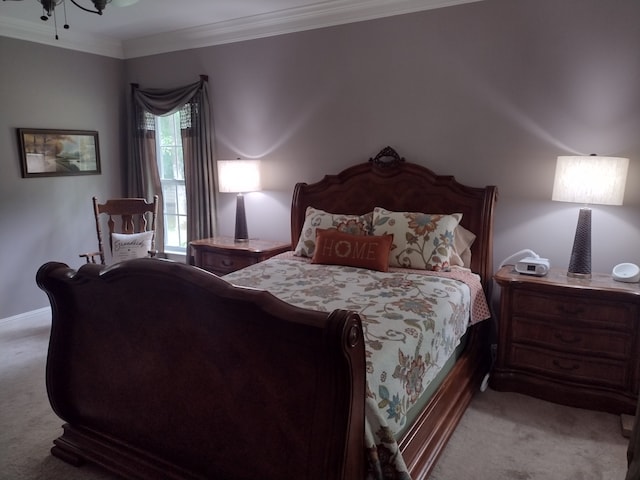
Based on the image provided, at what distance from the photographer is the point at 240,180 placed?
3.81 m

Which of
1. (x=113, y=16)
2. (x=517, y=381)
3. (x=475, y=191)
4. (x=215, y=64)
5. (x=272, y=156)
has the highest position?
(x=113, y=16)

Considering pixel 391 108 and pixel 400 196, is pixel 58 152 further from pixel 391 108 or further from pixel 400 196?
pixel 400 196

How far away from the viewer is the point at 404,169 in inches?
131

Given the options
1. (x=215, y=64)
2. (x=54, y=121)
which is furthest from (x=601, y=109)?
(x=54, y=121)

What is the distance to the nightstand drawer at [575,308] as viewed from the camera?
247 centimetres

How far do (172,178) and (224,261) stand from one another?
143 centimetres

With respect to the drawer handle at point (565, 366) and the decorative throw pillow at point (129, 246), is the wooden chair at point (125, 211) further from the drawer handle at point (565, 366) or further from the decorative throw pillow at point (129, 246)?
the drawer handle at point (565, 366)

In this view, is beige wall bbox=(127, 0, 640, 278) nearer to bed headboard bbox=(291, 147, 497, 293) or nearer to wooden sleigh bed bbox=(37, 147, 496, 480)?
bed headboard bbox=(291, 147, 497, 293)

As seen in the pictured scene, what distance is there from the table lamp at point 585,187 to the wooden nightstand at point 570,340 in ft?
0.49

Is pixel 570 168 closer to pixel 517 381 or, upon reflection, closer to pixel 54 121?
pixel 517 381

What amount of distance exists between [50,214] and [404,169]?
10.6 ft

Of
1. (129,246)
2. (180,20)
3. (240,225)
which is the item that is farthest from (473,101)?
(129,246)

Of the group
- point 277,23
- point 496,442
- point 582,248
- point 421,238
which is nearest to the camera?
point 496,442

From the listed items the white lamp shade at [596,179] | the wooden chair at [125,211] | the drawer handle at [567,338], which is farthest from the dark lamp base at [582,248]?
the wooden chair at [125,211]
